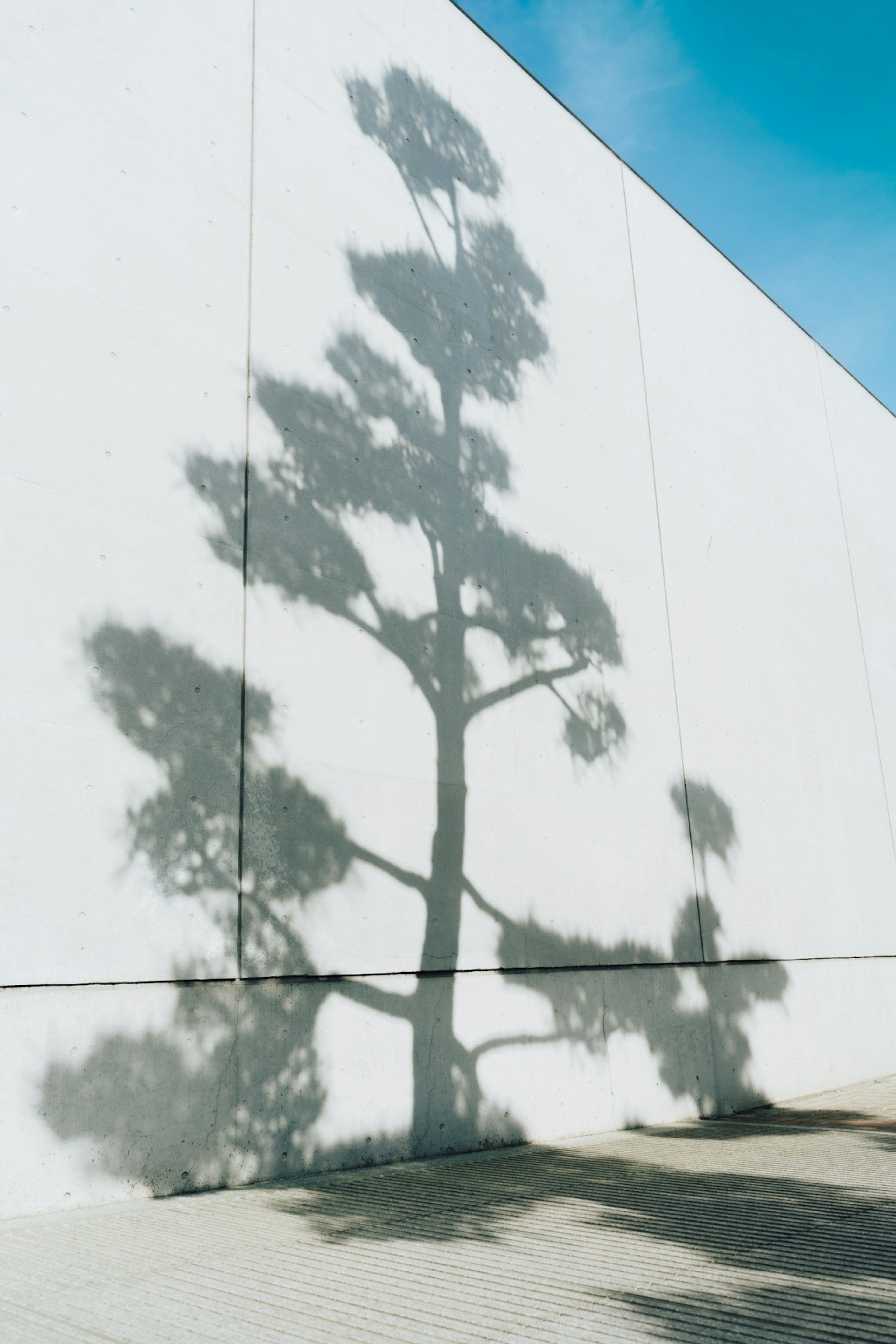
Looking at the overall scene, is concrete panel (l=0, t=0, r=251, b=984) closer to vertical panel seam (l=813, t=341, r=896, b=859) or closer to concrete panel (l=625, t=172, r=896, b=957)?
concrete panel (l=625, t=172, r=896, b=957)

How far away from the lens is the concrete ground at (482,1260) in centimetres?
278

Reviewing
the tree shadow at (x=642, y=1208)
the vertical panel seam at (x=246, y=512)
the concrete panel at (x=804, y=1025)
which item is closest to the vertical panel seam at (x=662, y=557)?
the concrete panel at (x=804, y=1025)

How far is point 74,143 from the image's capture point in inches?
236

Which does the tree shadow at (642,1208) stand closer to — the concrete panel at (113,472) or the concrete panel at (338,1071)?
the concrete panel at (338,1071)

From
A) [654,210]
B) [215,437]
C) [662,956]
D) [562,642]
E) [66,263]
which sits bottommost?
[662,956]

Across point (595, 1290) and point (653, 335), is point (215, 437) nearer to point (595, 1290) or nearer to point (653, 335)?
point (595, 1290)

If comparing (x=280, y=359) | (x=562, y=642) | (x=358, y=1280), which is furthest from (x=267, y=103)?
(x=358, y=1280)

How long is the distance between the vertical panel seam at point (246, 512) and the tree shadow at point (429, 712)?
0.09ft

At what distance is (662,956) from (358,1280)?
5909 mm

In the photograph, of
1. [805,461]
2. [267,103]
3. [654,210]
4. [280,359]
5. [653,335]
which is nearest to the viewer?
[280,359]

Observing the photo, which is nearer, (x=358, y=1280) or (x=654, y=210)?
(x=358, y=1280)

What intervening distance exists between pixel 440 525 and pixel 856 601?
9048 millimetres

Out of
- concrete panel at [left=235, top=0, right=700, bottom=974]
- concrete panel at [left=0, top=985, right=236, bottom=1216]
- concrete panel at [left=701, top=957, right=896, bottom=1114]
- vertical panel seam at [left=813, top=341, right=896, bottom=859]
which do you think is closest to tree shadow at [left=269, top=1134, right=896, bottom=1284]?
concrete panel at [left=0, top=985, right=236, bottom=1216]

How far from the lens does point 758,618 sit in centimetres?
1184
